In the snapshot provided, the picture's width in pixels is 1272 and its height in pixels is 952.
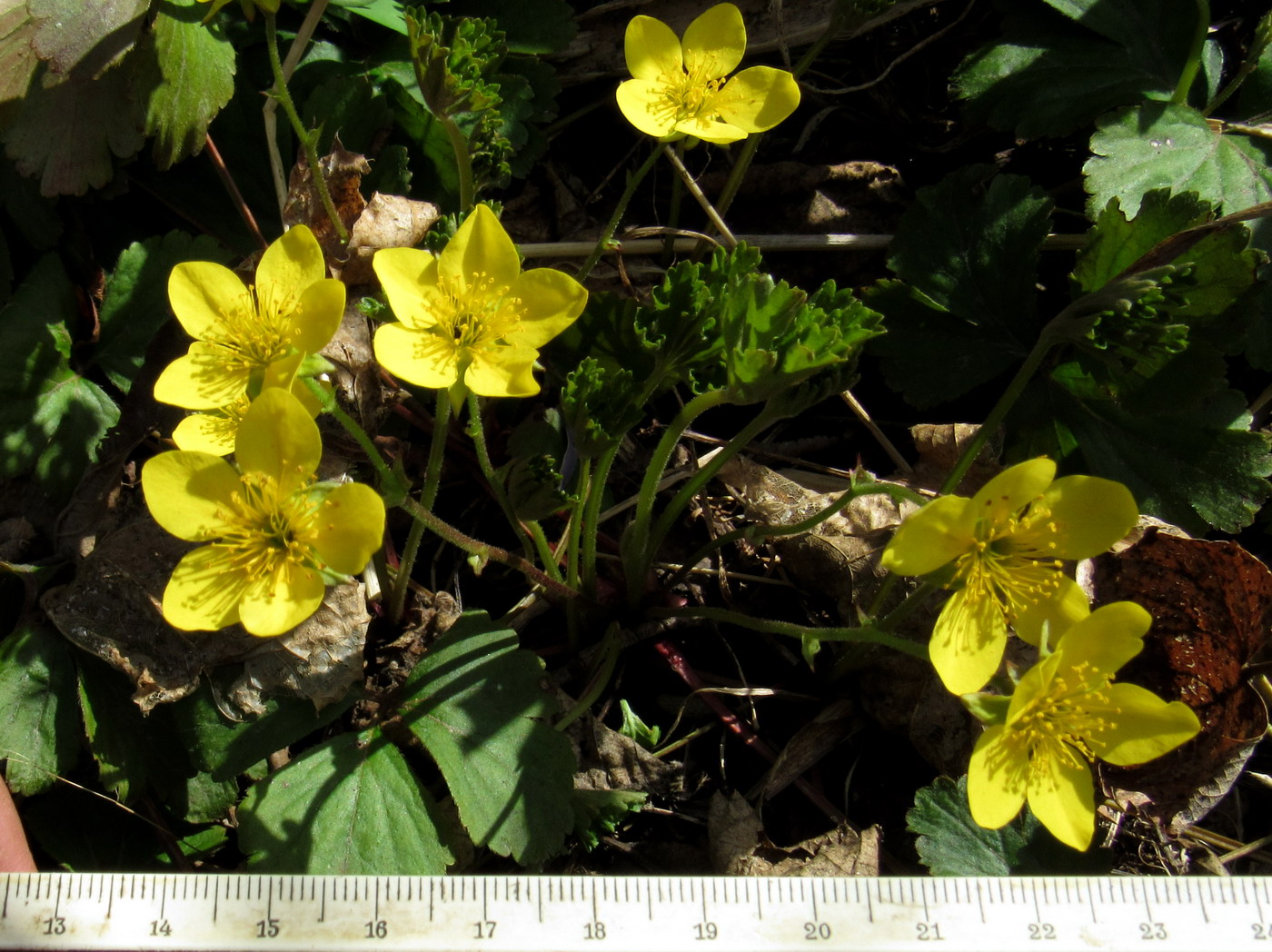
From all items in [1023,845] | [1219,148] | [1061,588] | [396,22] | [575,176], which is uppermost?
[396,22]

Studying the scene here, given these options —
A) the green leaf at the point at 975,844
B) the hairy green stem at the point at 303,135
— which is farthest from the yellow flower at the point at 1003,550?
the hairy green stem at the point at 303,135

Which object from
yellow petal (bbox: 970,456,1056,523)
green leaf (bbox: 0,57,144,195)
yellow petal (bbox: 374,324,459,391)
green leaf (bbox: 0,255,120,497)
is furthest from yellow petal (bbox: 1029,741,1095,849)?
green leaf (bbox: 0,57,144,195)

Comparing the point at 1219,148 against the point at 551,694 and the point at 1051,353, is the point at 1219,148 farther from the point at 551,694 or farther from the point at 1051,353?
the point at 551,694

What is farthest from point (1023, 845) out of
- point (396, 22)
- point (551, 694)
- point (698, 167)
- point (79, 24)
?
point (79, 24)

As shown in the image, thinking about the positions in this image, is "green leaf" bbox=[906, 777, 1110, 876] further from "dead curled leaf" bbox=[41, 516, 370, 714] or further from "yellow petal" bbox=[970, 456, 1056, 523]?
"dead curled leaf" bbox=[41, 516, 370, 714]

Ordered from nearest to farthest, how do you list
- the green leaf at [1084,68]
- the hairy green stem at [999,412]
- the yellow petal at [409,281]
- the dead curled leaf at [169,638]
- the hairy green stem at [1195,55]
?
the yellow petal at [409,281] < the hairy green stem at [999,412] < the dead curled leaf at [169,638] < the hairy green stem at [1195,55] < the green leaf at [1084,68]

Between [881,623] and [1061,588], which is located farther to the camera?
[881,623]

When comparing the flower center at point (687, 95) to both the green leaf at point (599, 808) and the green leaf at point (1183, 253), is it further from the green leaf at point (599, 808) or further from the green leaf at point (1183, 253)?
the green leaf at point (599, 808)
